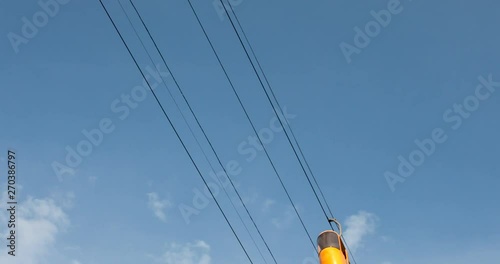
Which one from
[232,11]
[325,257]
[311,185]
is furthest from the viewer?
[311,185]

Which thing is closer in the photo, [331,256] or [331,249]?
[331,256]

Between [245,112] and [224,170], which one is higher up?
[245,112]

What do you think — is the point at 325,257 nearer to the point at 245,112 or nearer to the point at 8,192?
the point at 245,112

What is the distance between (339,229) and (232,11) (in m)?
4.84

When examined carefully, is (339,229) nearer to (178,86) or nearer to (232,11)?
(178,86)

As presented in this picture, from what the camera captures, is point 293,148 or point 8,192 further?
point 8,192

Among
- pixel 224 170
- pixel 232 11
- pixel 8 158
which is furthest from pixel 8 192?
pixel 232 11

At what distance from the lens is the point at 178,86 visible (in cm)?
841

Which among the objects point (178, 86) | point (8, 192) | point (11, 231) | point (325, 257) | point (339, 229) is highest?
point (8, 192)

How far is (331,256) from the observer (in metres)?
7.27

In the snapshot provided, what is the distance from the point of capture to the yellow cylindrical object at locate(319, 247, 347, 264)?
7.22 metres

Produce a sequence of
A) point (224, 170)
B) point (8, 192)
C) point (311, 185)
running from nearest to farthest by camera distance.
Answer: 1. point (224, 170)
2. point (311, 185)
3. point (8, 192)

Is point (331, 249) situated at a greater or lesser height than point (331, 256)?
greater

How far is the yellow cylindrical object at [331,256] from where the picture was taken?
722 cm
